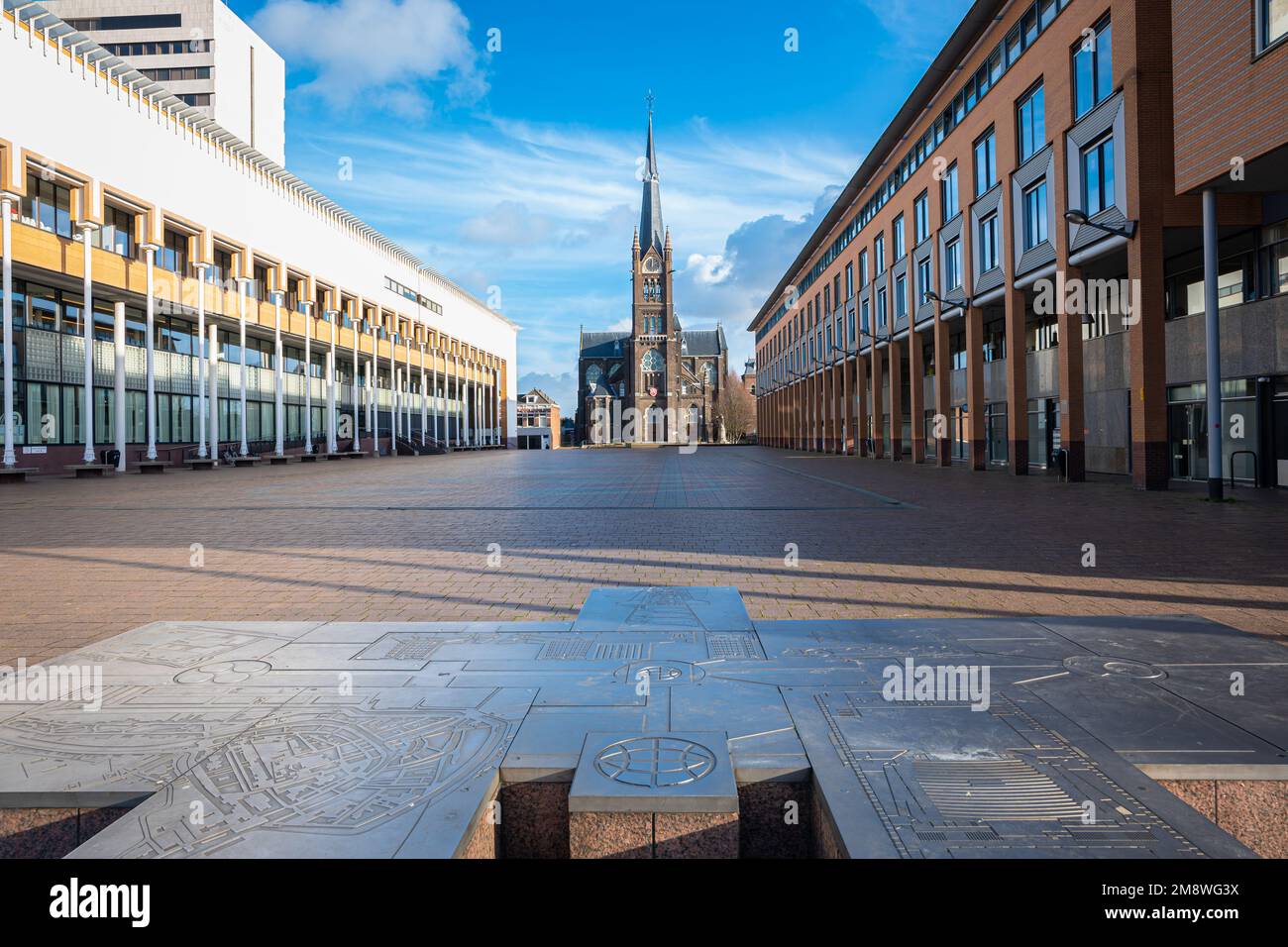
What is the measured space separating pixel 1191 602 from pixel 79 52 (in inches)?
1563

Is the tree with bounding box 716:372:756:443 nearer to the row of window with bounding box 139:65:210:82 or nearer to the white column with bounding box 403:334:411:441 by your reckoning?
the white column with bounding box 403:334:411:441

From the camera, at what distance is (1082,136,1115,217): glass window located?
2028 cm

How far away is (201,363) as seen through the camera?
1501 inches

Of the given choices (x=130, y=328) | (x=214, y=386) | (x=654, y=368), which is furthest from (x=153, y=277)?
(x=654, y=368)

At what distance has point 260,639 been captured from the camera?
5438 mm

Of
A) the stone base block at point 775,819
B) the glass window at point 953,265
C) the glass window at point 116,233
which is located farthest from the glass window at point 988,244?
the glass window at point 116,233

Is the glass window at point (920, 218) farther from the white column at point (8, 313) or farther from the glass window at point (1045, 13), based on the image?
the white column at point (8, 313)

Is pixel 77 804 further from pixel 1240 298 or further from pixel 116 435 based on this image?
pixel 116 435

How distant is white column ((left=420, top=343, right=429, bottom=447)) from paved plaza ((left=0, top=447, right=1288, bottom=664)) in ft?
173

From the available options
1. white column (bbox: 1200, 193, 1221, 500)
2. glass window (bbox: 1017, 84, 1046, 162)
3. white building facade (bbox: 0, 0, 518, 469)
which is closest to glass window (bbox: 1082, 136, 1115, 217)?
glass window (bbox: 1017, 84, 1046, 162)

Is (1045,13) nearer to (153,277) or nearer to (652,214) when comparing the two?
(153,277)

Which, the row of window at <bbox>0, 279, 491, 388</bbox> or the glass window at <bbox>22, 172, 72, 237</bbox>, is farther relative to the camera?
the row of window at <bbox>0, 279, 491, 388</bbox>

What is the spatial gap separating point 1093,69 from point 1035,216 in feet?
15.3

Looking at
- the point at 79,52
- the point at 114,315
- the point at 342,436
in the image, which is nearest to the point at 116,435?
the point at 114,315
